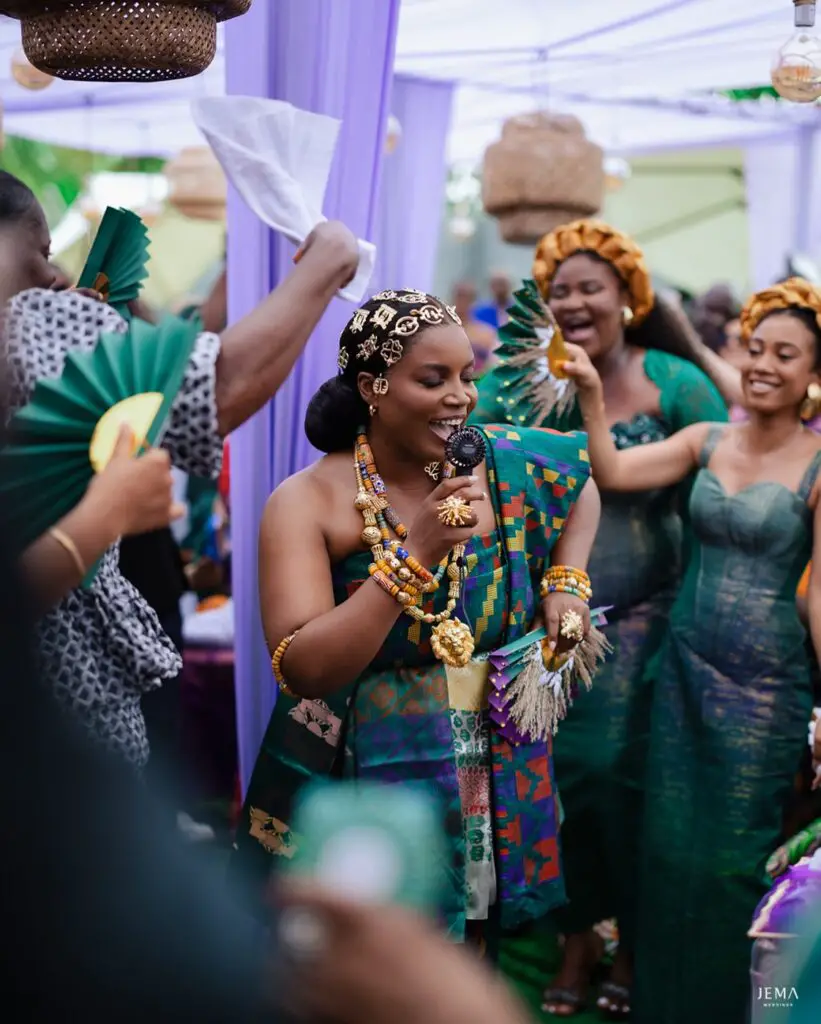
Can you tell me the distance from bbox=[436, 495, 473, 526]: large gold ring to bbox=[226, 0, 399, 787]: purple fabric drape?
2.84 ft

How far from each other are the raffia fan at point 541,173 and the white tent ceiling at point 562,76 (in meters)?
0.52

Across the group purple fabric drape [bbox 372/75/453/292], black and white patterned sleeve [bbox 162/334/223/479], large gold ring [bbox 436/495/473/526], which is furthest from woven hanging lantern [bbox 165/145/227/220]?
black and white patterned sleeve [bbox 162/334/223/479]

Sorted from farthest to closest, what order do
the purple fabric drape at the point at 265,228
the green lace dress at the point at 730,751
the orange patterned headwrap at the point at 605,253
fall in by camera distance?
the orange patterned headwrap at the point at 605,253
the green lace dress at the point at 730,751
the purple fabric drape at the point at 265,228

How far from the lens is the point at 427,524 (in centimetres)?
233

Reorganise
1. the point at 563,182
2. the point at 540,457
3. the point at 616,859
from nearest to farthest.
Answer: the point at 540,457 → the point at 616,859 → the point at 563,182

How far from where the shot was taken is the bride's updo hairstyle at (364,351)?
252 cm

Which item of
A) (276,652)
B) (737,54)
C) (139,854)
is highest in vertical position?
(737,54)

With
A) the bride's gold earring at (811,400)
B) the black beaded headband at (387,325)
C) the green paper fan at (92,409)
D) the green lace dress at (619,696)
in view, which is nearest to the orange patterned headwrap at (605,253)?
the green lace dress at (619,696)

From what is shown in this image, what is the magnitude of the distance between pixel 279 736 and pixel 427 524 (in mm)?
561

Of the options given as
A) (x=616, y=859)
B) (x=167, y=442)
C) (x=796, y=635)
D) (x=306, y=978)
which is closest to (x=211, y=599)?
(x=616, y=859)

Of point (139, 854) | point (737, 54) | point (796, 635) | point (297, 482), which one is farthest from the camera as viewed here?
point (737, 54)

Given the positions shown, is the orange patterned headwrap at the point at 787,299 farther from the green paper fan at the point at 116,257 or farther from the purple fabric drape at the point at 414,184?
the purple fabric drape at the point at 414,184

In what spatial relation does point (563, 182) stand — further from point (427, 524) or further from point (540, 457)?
point (427, 524)

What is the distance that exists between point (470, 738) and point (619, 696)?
3.73 feet
